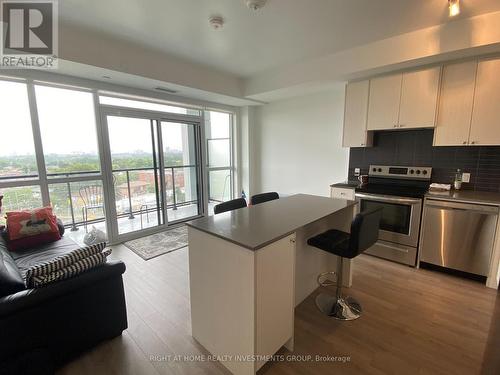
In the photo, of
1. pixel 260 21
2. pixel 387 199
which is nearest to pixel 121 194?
pixel 260 21

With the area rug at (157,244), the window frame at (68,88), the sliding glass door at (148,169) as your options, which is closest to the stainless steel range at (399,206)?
the area rug at (157,244)

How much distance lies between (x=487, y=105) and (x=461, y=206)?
3.73ft

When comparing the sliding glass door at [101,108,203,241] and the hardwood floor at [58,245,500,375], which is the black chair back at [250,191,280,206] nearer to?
the hardwood floor at [58,245,500,375]

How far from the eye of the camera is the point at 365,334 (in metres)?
1.90

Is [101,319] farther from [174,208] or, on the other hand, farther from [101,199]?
[174,208]

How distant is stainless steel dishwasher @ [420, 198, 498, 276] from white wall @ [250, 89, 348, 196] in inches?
59.2

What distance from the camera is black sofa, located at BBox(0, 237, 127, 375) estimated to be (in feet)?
4.44

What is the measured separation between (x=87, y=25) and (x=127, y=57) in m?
0.51

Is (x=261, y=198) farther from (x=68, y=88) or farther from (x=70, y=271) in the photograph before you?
(x=68, y=88)

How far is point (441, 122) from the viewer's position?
9.28ft

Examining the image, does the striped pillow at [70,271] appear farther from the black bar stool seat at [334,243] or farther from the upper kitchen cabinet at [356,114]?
the upper kitchen cabinet at [356,114]

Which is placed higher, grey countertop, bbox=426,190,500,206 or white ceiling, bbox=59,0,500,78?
white ceiling, bbox=59,0,500,78

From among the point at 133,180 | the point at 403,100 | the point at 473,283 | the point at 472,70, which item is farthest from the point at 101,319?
the point at 472,70

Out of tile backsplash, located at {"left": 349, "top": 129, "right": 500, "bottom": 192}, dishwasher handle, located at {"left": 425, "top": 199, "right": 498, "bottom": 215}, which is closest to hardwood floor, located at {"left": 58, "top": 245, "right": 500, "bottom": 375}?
dishwasher handle, located at {"left": 425, "top": 199, "right": 498, "bottom": 215}
